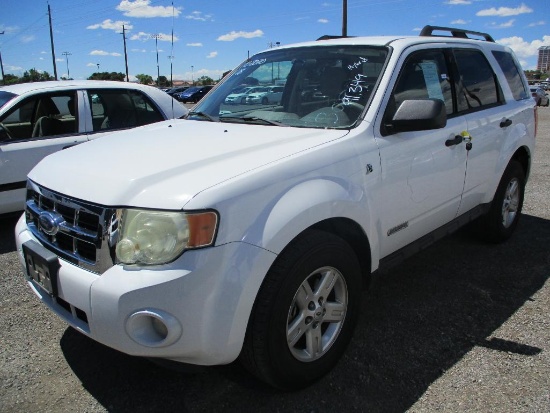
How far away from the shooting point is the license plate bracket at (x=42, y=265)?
87.4 inches

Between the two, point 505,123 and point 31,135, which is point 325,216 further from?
point 31,135

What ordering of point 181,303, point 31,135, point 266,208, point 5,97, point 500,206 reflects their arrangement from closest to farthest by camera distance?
point 181,303 → point 266,208 → point 500,206 → point 5,97 → point 31,135

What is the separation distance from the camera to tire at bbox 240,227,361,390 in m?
2.14

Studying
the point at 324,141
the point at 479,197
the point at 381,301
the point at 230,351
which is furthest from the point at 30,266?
the point at 479,197

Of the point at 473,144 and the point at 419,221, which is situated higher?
the point at 473,144

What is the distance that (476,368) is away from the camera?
2.68 metres

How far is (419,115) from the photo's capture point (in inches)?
105

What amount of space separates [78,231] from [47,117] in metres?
3.81

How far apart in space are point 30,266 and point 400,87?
236 cm

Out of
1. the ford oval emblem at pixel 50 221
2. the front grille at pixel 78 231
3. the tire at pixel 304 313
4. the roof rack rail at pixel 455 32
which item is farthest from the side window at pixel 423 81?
the ford oval emblem at pixel 50 221

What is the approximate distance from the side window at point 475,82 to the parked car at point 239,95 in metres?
1.54

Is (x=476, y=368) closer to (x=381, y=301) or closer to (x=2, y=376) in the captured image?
(x=381, y=301)

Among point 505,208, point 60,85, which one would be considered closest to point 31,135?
point 60,85

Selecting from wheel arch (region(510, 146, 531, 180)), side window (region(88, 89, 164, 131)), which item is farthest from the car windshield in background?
wheel arch (region(510, 146, 531, 180))
